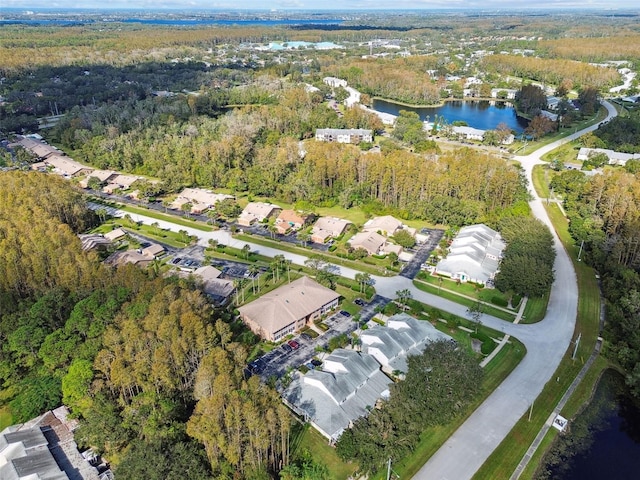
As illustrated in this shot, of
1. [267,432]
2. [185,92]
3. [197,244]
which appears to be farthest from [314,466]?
[185,92]

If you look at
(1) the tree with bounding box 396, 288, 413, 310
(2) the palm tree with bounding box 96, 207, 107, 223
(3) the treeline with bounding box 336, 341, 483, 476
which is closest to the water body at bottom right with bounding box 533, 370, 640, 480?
(3) the treeline with bounding box 336, 341, 483, 476

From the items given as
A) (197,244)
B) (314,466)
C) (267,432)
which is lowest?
(197,244)

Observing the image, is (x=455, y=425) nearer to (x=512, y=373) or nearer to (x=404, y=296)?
(x=512, y=373)

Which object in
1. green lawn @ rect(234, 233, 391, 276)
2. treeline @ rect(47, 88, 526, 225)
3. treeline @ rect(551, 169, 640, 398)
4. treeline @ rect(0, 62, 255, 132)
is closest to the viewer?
treeline @ rect(551, 169, 640, 398)

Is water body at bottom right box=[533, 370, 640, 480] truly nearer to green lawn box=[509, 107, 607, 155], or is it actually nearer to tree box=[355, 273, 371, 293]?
tree box=[355, 273, 371, 293]

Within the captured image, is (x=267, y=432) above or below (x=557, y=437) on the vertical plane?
above

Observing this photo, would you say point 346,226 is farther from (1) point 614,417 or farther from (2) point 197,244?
(1) point 614,417

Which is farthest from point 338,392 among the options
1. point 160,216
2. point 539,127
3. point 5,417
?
point 539,127
